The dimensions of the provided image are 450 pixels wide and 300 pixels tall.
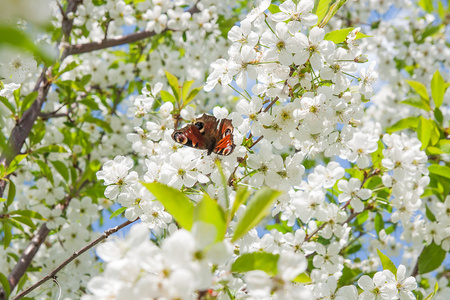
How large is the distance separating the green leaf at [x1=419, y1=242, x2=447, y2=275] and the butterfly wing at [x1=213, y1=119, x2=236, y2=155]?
1.77 metres

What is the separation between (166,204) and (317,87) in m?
1.04

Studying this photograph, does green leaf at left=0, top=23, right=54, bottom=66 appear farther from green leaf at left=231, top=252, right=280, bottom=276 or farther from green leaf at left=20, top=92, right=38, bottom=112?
green leaf at left=20, top=92, right=38, bottom=112

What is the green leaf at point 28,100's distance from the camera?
2527 millimetres

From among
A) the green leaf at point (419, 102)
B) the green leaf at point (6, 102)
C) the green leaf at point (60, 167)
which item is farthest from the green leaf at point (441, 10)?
the green leaf at point (6, 102)

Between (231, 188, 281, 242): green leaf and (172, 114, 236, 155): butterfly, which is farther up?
(172, 114, 236, 155): butterfly

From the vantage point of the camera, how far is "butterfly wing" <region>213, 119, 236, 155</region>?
166 cm

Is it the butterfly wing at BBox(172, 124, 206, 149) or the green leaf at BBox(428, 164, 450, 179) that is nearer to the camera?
the butterfly wing at BBox(172, 124, 206, 149)

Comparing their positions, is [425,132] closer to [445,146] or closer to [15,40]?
[445,146]

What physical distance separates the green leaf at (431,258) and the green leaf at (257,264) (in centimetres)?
199

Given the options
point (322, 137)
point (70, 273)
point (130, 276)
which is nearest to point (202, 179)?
point (322, 137)

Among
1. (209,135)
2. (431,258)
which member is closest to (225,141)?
(209,135)

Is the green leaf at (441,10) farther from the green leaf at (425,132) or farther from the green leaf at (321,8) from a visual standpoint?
the green leaf at (321,8)

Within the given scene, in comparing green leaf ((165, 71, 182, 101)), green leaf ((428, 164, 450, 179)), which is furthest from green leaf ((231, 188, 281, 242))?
green leaf ((428, 164, 450, 179))

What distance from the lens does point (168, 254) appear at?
0.84m
